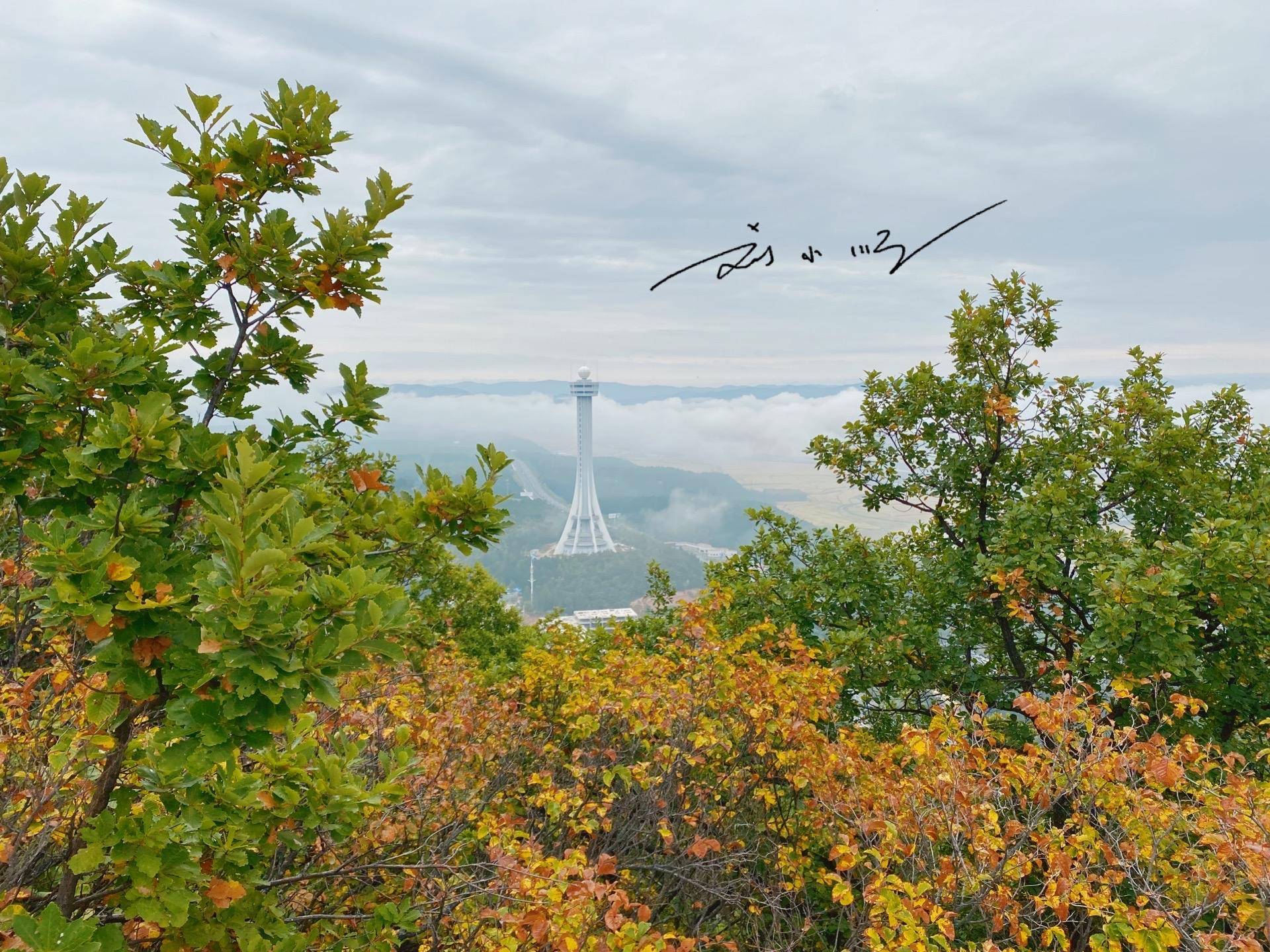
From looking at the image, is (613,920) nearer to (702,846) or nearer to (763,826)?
(702,846)

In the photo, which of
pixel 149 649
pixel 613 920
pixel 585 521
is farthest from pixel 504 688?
pixel 585 521

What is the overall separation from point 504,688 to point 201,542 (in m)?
7.32

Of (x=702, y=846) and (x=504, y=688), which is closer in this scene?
(x=702, y=846)

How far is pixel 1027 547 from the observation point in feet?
34.3

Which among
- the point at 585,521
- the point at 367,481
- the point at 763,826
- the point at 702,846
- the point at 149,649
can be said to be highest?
the point at 367,481

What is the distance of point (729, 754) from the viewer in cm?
816

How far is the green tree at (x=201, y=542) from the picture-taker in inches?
113

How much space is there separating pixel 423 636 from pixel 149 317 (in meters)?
13.6

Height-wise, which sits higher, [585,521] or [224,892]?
[224,892]

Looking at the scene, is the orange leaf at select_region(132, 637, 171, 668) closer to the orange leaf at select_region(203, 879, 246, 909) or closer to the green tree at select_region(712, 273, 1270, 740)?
the orange leaf at select_region(203, 879, 246, 909)

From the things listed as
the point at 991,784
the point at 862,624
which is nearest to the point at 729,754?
the point at 991,784

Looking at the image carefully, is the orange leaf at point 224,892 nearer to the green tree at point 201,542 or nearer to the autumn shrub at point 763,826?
the green tree at point 201,542

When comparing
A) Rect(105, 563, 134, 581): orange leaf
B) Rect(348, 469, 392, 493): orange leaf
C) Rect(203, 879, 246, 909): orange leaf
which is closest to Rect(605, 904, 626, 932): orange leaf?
Rect(203, 879, 246, 909): orange leaf

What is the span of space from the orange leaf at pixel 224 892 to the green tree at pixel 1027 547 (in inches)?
323
